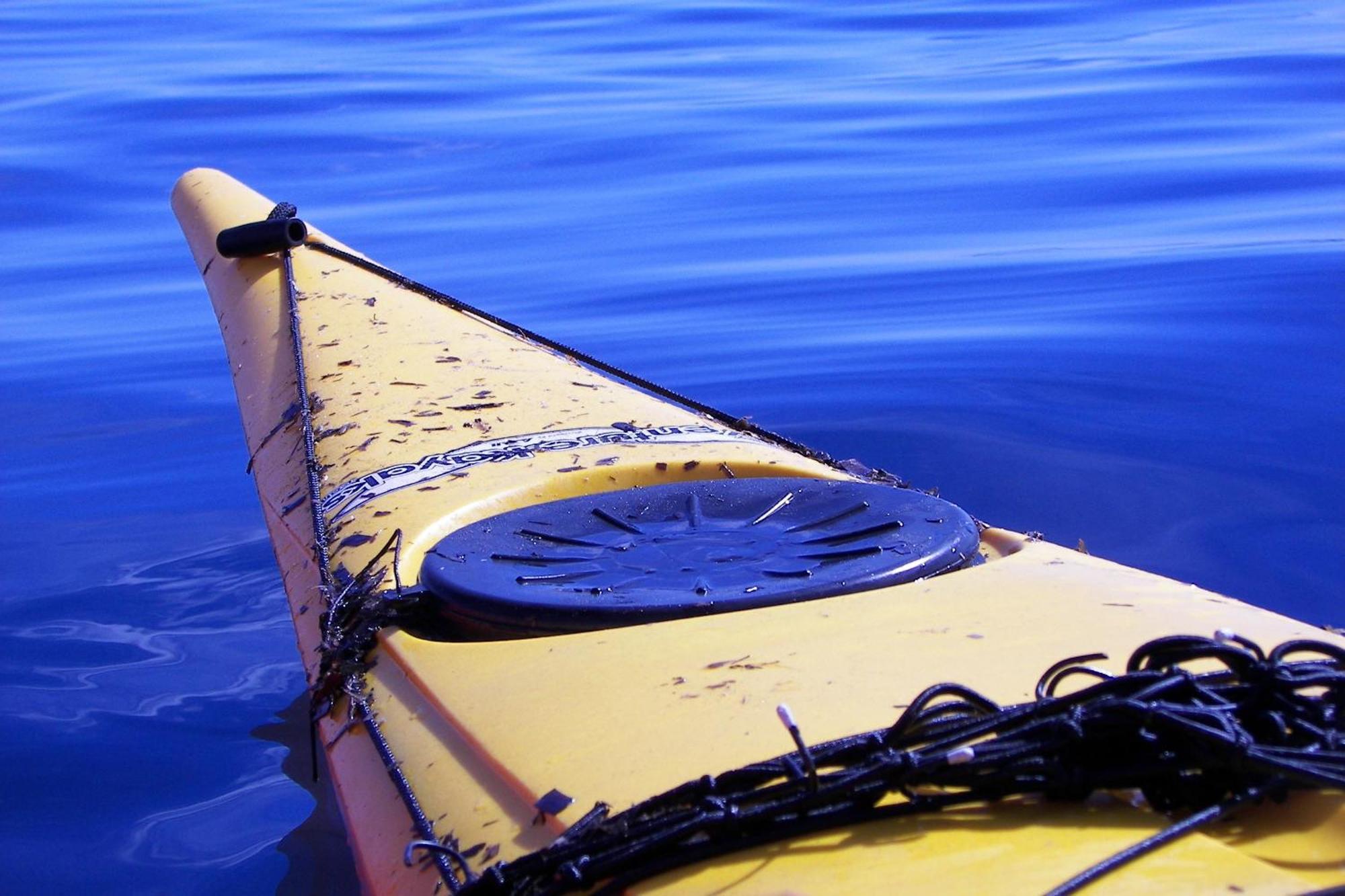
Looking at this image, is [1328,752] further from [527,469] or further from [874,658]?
[527,469]

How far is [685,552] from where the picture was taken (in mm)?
1814

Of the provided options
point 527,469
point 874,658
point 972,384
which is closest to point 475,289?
point 972,384

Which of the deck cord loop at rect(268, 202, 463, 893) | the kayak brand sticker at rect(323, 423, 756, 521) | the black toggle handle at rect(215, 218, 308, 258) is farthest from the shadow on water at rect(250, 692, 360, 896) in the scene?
the black toggle handle at rect(215, 218, 308, 258)

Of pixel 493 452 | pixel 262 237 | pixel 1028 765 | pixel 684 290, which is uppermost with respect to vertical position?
pixel 262 237

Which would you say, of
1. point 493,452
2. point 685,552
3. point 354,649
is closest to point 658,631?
point 685,552

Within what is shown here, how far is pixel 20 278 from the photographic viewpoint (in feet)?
20.2

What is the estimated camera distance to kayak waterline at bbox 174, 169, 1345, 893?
3.75 ft

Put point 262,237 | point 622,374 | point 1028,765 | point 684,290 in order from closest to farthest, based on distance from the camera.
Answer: point 1028,765, point 622,374, point 262,237, point 684,290

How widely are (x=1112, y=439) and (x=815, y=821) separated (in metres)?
3.02

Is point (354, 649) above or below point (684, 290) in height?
A: below

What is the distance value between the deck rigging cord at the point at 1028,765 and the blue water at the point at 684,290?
1160 millimetres

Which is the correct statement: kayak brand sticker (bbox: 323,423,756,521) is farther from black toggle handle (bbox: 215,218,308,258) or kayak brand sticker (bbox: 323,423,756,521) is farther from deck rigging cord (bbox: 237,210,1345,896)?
black toggle handle (bbox: 215,218,308,258)

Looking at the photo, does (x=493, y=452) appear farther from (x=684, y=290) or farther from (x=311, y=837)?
(x=684, y=290)

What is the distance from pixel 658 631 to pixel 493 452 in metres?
0.84
